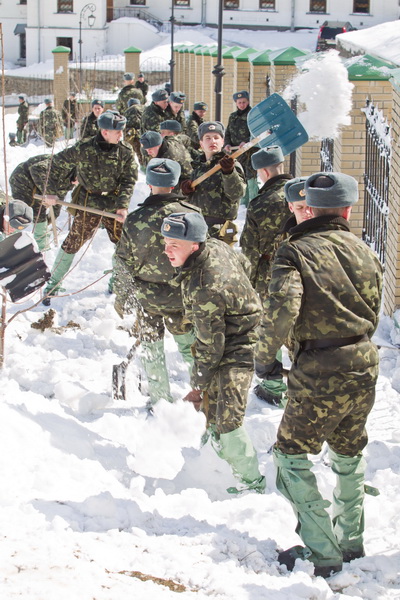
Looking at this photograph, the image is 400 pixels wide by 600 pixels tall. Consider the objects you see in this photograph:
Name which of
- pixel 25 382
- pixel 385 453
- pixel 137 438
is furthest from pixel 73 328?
pixel 385 453

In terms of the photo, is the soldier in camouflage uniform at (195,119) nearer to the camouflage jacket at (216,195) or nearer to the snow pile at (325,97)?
the camouflage jacket at (216,195)

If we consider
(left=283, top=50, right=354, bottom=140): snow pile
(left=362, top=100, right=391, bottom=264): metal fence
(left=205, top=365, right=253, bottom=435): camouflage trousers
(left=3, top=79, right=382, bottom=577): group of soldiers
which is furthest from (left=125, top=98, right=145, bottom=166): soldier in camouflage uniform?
(left=205, top=365, right=253, bottom=435): camouflage trousers

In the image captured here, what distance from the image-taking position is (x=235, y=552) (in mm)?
4039

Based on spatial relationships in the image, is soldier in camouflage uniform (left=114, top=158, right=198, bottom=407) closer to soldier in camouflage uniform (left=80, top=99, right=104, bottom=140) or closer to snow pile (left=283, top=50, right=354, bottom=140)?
snow pile (left=283, top=50, right=354, bottom=140)

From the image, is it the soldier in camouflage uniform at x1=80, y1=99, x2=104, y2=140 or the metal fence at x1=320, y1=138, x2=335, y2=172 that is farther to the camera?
the soldier in camouflage uniform at x1=80, y1=99, x2=104, y2=140

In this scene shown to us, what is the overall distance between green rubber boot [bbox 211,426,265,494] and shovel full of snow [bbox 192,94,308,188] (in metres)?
2.54

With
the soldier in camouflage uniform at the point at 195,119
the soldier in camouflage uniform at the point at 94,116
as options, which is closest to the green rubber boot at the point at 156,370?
the soldier in camouflage uniform at the point at 94,116

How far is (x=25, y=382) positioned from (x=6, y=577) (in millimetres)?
3058

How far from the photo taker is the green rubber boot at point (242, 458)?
460 cm

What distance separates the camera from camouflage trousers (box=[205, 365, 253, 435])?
4578 millimetres

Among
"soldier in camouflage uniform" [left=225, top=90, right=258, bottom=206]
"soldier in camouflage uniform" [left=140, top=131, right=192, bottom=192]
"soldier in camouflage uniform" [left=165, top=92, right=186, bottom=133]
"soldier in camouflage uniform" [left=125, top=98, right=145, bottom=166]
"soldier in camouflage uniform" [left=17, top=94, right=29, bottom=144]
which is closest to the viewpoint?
"soldier in camouflage uniform" [left=140, top=131, right=192, bottom=192]

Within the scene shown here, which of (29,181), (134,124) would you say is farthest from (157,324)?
(134,124)

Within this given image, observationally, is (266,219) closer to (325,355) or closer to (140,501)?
(140,501)

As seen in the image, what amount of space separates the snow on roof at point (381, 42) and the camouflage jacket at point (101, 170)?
2727 millimetres
